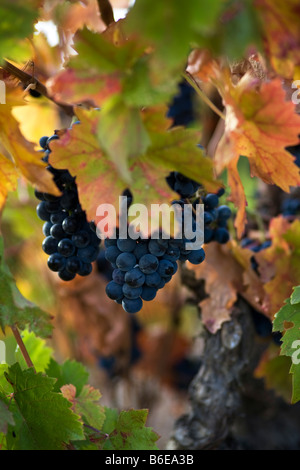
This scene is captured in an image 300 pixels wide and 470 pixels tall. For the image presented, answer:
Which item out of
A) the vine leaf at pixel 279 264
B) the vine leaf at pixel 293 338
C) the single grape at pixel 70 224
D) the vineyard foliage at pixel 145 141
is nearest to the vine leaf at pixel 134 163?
the vineyard foliage at pixel 145 141

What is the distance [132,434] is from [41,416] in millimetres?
134

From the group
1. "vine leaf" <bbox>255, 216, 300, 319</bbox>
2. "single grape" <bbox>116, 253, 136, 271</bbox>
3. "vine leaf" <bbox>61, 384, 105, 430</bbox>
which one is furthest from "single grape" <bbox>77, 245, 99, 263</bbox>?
"vine leaf" <bbox>255, 216, 300, 319</bbox>

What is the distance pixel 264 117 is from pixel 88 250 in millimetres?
305

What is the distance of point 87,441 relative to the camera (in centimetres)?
67

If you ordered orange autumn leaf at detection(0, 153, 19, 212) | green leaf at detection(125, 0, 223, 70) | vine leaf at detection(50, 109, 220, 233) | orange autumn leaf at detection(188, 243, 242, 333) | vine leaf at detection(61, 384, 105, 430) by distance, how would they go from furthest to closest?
orange autumn leaf at detection(188, 243, 242, 333) → vine leaf at detection(61, 384, 105, 430) → orange autumn leaf at detection(0, 153, 19, 212) → vine leaf at detection(50, 109, 220, 233) → green leaf at detection(125, 0, 223, 70)

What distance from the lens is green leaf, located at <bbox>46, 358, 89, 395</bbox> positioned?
0.77 meters

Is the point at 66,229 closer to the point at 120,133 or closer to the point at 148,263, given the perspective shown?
the point at 148,263

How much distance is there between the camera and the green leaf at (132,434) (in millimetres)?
632

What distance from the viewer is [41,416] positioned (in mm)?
600

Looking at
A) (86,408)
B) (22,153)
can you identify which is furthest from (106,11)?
(86,408)

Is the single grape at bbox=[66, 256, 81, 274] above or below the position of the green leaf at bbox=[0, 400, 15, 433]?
above

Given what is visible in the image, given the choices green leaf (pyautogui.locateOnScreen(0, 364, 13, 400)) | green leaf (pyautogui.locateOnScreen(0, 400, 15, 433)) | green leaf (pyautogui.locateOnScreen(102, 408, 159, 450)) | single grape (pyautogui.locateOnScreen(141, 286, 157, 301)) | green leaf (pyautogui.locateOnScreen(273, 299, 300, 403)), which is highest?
single grape (pyautogui.locateOnScreen(141, 286, 157, 301))

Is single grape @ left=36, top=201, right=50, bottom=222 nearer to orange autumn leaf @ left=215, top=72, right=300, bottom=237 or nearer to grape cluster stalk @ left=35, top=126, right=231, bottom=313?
grape cluster stalk @ left=35, top=126, right=231, bottom=313

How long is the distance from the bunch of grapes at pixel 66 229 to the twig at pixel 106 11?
0.21 meters
